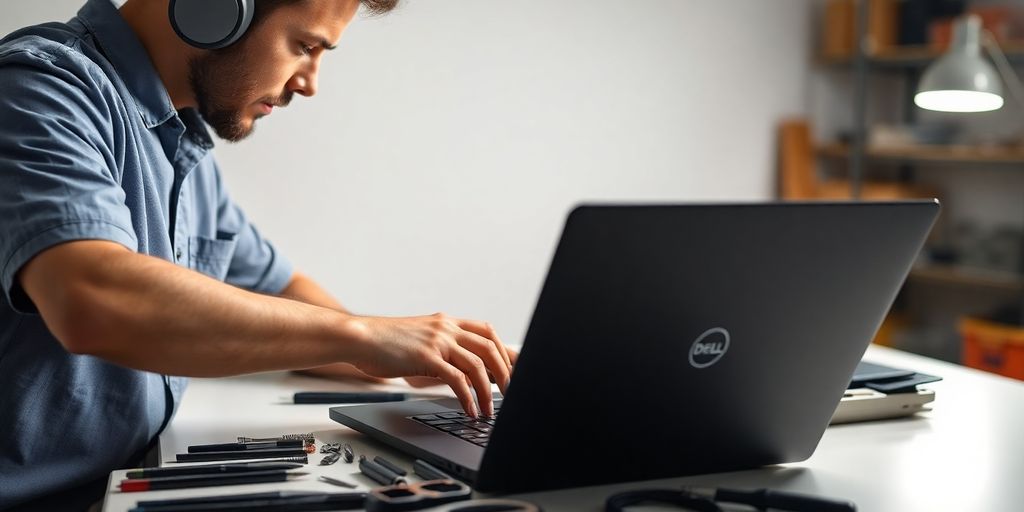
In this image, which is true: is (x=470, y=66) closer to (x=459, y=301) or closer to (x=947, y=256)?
(x=459, y=301)

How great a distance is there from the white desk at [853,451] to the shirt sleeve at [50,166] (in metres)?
0.22

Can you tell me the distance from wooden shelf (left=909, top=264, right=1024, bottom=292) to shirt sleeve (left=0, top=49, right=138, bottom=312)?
312 centimetres

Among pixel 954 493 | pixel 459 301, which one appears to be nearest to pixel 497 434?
pixel 954 493

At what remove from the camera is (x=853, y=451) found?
1.09 metres

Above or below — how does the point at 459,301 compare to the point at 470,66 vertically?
below

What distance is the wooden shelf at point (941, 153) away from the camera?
11.2 ft

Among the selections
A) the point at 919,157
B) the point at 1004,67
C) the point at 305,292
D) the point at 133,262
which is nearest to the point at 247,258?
the point at 305,292

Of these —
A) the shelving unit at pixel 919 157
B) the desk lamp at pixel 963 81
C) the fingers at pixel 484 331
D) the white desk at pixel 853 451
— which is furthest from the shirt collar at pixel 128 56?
the shelving unit at pixel 919 157

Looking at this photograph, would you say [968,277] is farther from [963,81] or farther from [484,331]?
[484,331]

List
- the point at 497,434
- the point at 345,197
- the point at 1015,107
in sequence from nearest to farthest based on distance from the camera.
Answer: the point at 497,434
the point at 345,197
the point at 1015,107

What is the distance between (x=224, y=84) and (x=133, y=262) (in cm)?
47

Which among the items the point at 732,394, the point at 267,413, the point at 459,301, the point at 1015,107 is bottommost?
the point at 459,301

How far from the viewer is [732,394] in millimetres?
915

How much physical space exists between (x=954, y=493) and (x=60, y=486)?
0.94 meters
